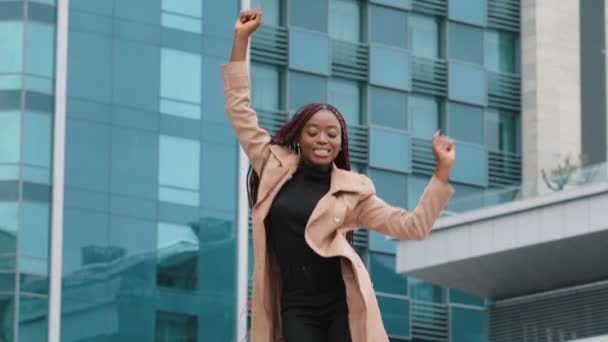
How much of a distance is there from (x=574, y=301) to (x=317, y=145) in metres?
41.9

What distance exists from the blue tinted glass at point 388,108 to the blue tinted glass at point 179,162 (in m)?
8.19

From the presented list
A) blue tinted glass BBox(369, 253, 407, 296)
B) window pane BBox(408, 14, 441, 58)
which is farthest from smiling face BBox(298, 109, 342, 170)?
window pane BBox(408, 14, 441, 58)

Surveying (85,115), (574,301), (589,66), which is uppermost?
(589,66)

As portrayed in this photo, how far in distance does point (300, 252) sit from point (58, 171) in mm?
40317

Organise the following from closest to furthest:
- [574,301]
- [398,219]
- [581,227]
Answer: [398,219], [581,227], [574,301]

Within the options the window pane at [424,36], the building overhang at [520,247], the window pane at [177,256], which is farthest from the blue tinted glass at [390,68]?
the window pane at [177,256]

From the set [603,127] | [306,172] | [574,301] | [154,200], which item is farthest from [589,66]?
[306,172]

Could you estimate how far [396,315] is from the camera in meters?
63.7

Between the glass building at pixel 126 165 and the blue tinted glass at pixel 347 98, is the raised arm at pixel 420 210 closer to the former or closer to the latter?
the glass building at pixel 126 165

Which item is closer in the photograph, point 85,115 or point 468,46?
point 85,115

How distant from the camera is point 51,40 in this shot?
56469 millimetres

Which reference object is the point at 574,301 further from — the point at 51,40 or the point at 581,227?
the point at 51,40

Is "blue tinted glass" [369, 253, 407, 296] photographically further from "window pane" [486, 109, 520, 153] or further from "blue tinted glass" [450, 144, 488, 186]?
"window pane" [486, 109, 520, 153]

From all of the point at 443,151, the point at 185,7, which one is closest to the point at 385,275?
the point at 185,7
